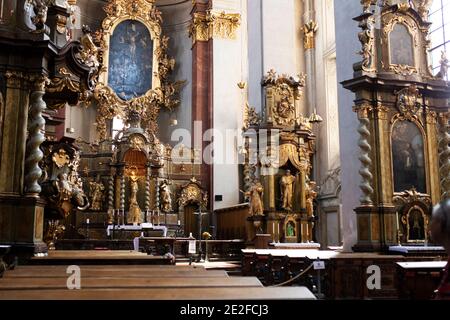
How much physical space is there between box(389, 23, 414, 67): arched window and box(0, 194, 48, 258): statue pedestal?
621 cm

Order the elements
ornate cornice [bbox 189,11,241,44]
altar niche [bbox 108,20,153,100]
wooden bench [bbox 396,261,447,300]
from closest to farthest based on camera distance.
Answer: wooden bench [bbox 396,261,447,300], ornate cornice [bbox 189,11,241,44], altar niche [bbox 108,20,153,100]

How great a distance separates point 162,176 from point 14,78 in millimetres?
11875

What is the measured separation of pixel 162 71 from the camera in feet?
70.1

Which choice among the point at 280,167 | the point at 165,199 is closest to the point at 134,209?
the point at 165,199

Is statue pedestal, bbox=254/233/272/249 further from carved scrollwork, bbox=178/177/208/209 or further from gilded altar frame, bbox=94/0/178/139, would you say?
gilded altar frame, bbox=94/0/178/139

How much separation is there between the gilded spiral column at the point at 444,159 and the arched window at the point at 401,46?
1258mm

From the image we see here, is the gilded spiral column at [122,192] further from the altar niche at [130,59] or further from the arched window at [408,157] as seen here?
the arched window at [408,157]

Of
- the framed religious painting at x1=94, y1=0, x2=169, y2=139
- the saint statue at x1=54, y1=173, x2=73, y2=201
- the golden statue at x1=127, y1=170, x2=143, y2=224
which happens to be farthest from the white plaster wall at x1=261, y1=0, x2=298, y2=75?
the saint statue at x1=54, y1=173, x2=73, y2=201

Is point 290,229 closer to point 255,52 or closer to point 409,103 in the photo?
point 255,52

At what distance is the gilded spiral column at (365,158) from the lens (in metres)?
8.22

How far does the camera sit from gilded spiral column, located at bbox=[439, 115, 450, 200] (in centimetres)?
856

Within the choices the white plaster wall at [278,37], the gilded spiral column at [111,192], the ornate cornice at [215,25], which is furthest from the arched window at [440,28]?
the gilded spiral column at [111,192]
